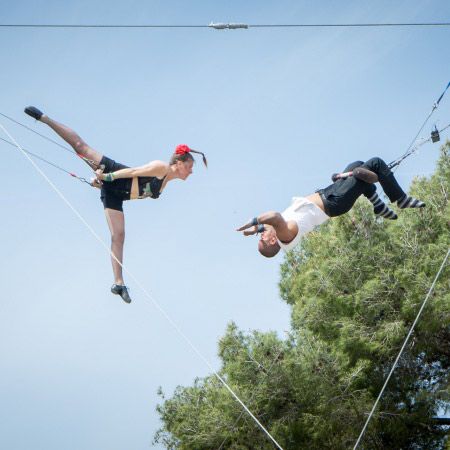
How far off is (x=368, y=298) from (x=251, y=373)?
249 cm

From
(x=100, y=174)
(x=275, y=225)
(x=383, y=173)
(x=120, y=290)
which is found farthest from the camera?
(x=383, y=173)

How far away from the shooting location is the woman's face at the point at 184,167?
4.90 m

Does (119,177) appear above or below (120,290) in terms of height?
above

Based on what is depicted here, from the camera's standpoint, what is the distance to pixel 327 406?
10.9 meters

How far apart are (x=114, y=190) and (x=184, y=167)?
57 centimetres

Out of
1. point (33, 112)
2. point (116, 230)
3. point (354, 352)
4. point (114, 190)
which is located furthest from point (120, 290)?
point (354, 352)

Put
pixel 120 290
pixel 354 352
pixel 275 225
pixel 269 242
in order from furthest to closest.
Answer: pixel 354 352
pixel 269 242
pixel 275 225
pixel 120 290

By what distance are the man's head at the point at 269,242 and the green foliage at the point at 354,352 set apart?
598 cm

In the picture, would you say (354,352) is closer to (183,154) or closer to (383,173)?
(383,173)

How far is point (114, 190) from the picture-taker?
4.88 metres

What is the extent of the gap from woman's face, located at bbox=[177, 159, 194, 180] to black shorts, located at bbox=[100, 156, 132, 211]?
0.40 meters

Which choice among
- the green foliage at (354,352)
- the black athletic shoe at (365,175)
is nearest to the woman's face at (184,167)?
the black athletic shoe at (365,175)

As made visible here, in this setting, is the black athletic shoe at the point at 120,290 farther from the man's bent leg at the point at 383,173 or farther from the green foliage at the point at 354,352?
the green foliage at the point at 354,352

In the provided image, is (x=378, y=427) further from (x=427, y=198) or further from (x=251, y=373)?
(x=427, y=198)
